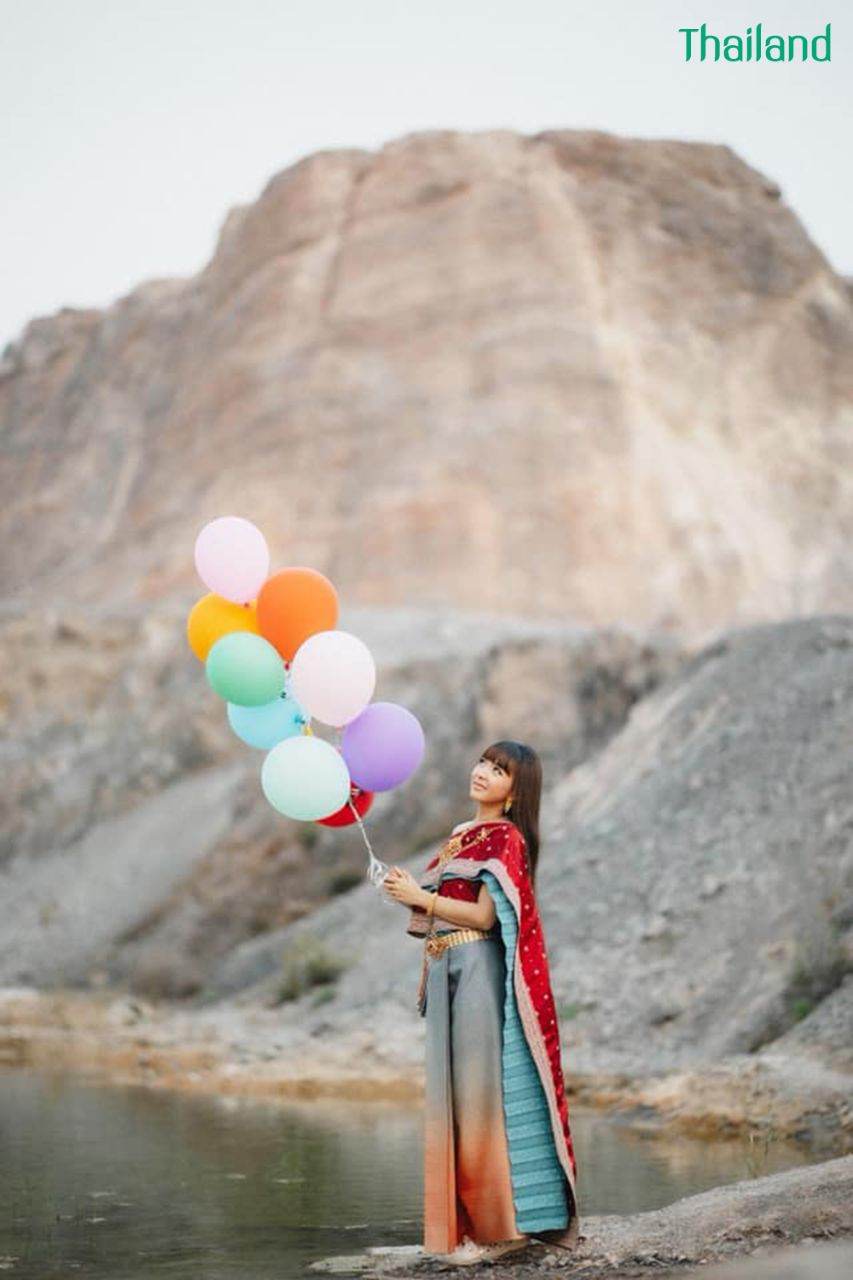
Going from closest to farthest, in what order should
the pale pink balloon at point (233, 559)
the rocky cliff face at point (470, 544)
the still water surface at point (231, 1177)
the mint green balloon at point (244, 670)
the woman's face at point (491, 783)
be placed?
the woman's face at point (491, 783) → the still water surface at point (231, 1177) → the mint green balloon at point (244, 670) → the pale pink balloon at point (233, 559) → the rocky cliff face at point (470, 544)

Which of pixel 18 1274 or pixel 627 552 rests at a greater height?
pixel 627 552

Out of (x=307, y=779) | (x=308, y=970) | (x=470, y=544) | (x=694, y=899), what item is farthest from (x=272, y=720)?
(x=470, y=544)

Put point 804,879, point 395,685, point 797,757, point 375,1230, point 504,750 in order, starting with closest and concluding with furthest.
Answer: point 504,750
point 375,1230
point 804,879
point 797,757
point 395,685

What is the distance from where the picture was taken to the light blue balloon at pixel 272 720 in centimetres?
757

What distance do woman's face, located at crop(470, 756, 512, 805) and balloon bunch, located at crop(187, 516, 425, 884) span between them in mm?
484

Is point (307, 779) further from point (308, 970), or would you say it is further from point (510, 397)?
point (510, 397)

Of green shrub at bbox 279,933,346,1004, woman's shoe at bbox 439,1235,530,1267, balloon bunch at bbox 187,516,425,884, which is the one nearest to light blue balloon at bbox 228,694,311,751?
balloon bunch at bbox 187,516,425,884

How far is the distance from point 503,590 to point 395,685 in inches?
326

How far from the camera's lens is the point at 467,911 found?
629 centimetres

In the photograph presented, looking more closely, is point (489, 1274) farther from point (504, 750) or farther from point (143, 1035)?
point (143, 1035)

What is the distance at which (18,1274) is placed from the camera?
6551 millimetres

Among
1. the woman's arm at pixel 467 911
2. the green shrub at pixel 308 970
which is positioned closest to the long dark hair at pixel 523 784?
the woman's arm at pixel 467 911

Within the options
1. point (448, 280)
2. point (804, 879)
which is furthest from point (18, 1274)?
point (448, 280)

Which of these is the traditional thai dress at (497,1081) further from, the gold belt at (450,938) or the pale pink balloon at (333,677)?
the pale pink balloon at (333,677)
